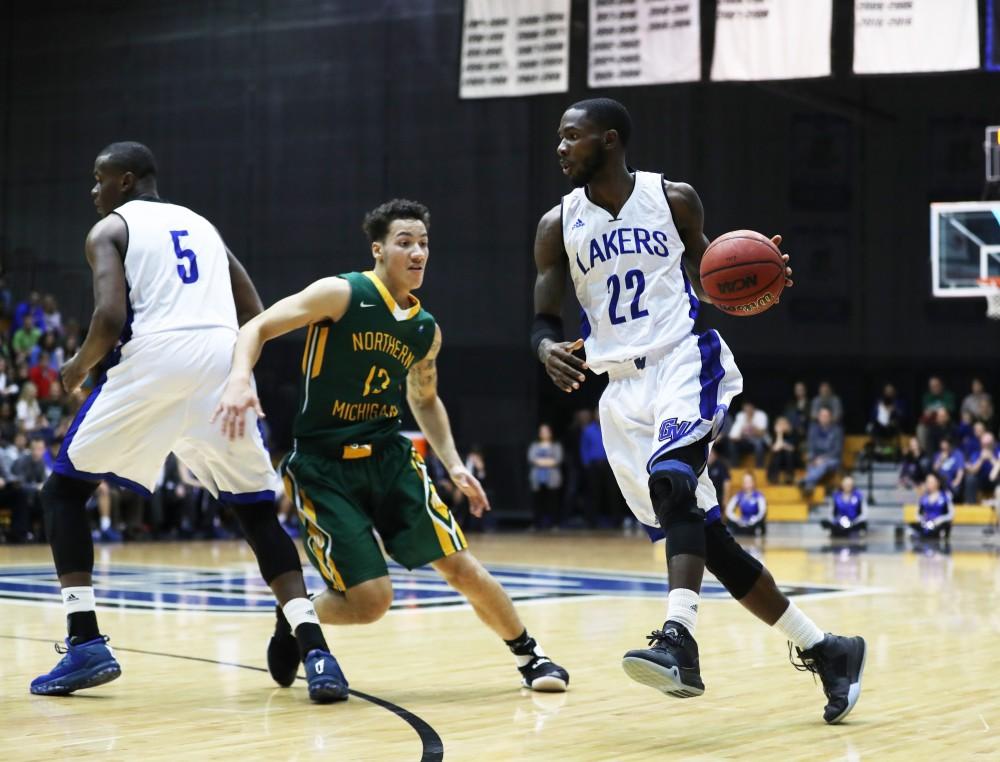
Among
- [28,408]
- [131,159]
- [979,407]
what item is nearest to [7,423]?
[28,408]

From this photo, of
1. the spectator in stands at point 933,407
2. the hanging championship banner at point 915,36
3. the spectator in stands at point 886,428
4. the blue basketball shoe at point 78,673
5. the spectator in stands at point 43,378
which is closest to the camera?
the blue basketball shoe at point 78,673

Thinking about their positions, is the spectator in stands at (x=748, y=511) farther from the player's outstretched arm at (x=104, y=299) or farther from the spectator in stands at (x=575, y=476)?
the player's outstretched arm at (x=104, y=299)

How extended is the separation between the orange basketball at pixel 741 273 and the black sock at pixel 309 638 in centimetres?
179

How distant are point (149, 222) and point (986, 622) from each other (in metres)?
5.08

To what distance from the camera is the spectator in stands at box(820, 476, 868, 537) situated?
60.8 feet

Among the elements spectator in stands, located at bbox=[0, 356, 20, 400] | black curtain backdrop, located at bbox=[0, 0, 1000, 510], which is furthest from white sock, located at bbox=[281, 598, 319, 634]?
black curtain backdrop, located at bbox=[0, 0, 1000, 510]

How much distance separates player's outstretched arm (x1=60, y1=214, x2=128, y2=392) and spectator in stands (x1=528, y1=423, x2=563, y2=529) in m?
15.8

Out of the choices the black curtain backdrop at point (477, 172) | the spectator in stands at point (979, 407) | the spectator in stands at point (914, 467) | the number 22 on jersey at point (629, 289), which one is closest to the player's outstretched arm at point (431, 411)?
the number 22 on jersey at point (629, 289)

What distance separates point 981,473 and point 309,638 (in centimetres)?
1527

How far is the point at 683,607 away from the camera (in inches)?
169

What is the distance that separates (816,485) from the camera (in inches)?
810

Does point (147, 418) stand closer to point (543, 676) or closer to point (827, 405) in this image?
point (543, 676)

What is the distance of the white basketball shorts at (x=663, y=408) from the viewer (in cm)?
455

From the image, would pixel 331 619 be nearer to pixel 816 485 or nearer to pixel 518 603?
pixel 518 603
